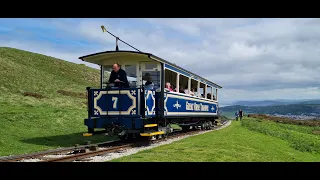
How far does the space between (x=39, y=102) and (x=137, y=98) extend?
2104cm

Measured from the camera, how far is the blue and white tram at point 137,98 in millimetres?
13742

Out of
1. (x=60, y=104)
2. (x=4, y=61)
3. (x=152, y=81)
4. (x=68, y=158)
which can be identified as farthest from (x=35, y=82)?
(x=68, y=158)

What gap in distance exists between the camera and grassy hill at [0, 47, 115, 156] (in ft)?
51.6

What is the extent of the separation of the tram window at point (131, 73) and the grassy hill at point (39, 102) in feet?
12.1

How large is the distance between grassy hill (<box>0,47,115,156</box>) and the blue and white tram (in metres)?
2.25

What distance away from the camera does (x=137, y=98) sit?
13633mm

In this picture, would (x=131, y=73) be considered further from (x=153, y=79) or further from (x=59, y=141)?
(x=59, y=141)


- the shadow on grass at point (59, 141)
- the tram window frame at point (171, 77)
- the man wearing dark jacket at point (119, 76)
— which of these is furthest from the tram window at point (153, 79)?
the shadow on grass at point (59, 141)

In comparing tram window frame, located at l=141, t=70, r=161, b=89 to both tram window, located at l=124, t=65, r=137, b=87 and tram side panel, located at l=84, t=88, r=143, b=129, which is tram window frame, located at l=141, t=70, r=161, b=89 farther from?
tram side panel, located at l=84, t=88, r=143, b=129

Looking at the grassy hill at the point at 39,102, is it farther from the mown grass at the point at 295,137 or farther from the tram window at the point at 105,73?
the mown grass at the point at 295,137

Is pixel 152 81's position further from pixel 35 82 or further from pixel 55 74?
pixel 55 74
